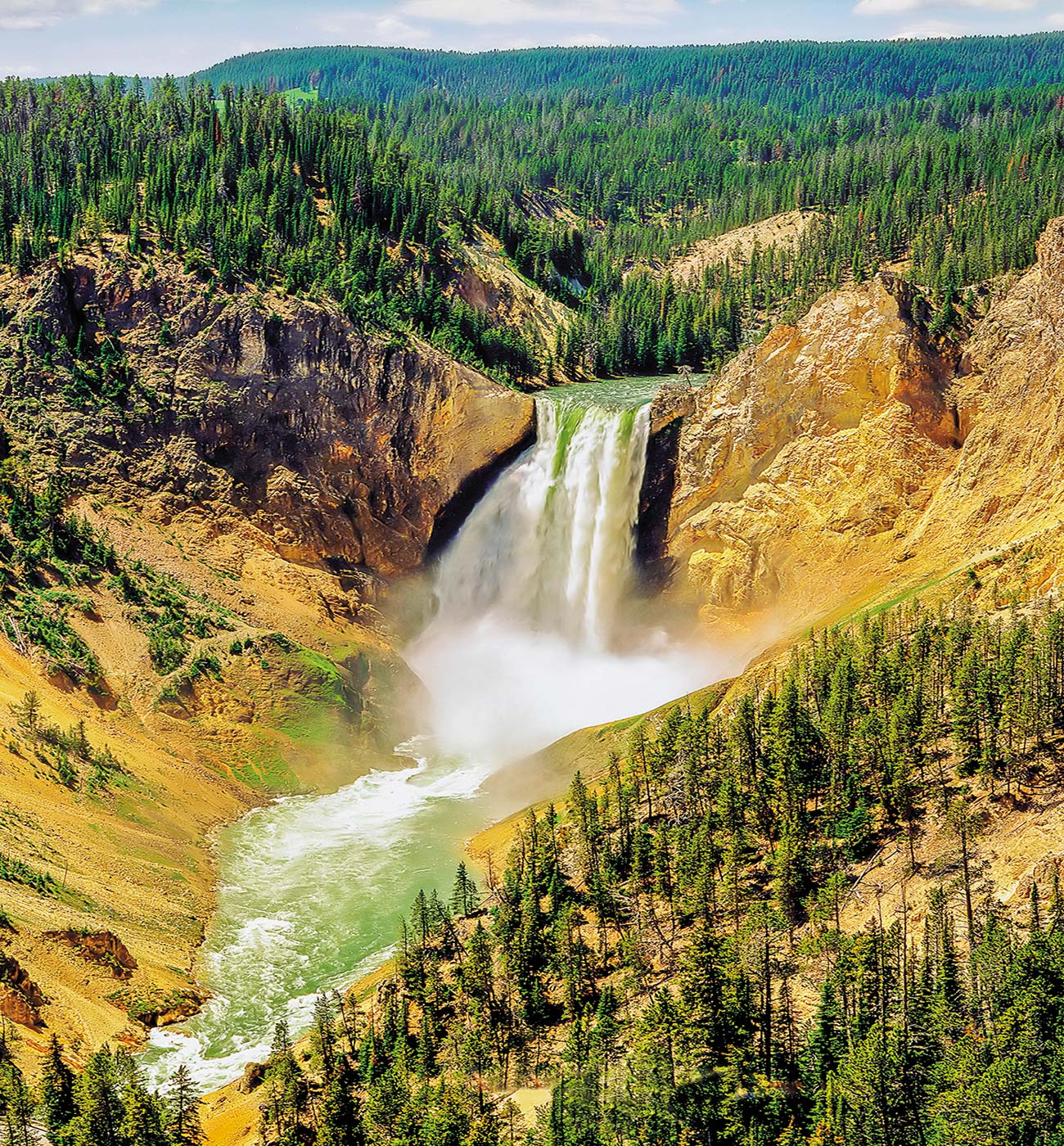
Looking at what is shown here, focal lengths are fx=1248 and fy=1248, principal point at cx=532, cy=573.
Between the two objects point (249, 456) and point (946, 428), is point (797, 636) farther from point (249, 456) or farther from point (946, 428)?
point (249, 456)

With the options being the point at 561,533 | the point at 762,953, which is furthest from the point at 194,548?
the point at 762,953

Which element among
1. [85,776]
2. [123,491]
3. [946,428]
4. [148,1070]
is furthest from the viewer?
[123,491]

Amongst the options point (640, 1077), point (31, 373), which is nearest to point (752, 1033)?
point (640, 1077)

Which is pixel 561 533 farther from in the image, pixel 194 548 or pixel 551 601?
pixel 194 548

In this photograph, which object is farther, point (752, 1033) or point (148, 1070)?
point (148, 1070)

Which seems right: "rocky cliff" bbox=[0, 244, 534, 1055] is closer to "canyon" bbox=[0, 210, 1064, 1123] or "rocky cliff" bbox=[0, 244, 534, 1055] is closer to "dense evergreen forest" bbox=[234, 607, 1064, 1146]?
"canyon" bbox=[0, 210, 1064, 1123]

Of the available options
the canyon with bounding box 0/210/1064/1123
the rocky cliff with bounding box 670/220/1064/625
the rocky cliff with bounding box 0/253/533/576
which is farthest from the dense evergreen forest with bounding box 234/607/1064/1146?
the rocky cliff with bounding box 0/253/533/576

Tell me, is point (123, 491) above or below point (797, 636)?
above
